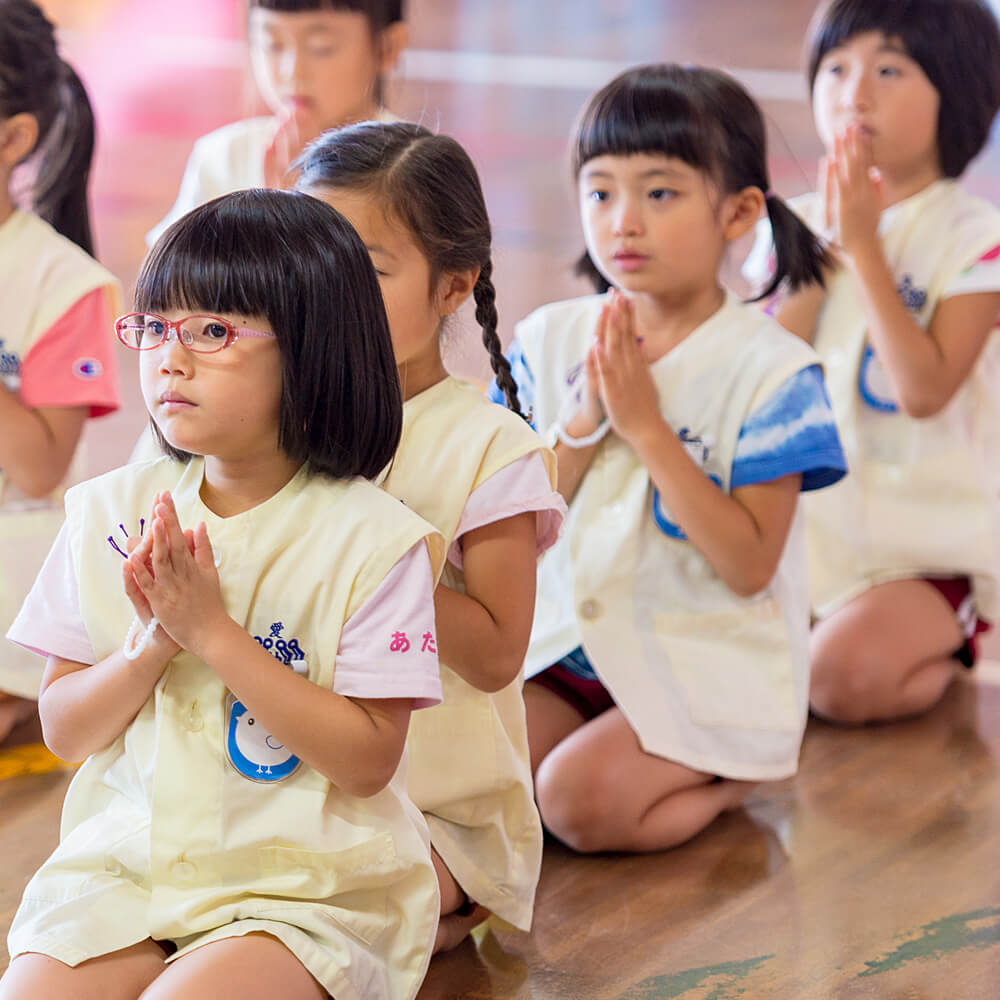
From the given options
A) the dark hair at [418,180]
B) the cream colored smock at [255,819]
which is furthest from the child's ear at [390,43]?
the cream colored smock at [255,819]

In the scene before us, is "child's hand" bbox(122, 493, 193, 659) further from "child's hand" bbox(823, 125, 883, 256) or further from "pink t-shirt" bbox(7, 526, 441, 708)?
"child's hand" bbox(823, 125, 883, 256)

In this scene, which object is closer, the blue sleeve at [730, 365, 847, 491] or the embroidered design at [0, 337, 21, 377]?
the blue sleeve at [730, 365, 847, 491]

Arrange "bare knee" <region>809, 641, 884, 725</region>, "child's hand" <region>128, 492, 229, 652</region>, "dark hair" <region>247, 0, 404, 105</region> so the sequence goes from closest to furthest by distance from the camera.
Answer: "child's hand" <region>128, 492, 229, 652</region>
"bare knee" <region>809, 641, 884, 725</region>
"dark hair" <region>247, 0, 404, 105</region>

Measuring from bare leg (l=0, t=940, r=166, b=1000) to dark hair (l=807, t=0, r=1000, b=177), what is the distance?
1445mm

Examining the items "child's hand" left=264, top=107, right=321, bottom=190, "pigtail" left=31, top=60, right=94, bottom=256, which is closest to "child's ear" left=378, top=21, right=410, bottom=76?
"child's hand" left=264, top=107, right=321, bottom=190

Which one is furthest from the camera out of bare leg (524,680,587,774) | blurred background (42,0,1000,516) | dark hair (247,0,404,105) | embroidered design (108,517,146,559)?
blurred background (42,0,1000,516)

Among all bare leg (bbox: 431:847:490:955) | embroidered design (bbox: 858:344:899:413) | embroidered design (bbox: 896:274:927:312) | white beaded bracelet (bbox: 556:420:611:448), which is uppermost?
embroidered design (bbox: 896:274:927:312)

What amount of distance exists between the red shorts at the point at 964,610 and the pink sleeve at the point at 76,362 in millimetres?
1072

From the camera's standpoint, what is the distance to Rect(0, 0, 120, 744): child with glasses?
182cm

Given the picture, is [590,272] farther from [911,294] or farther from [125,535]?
[125,535]

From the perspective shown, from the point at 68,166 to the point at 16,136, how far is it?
0.09 m

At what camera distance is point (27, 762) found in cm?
177

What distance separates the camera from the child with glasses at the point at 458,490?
4.32ft

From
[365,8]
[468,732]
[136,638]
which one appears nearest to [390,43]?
[365,8]
